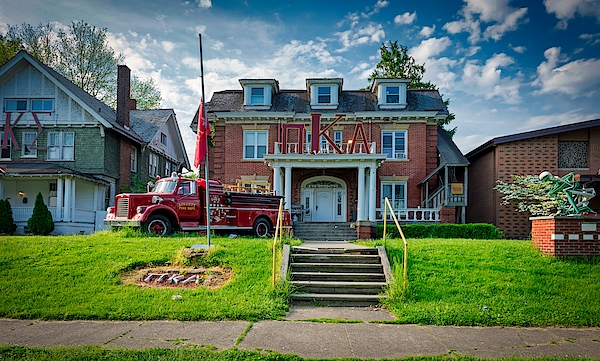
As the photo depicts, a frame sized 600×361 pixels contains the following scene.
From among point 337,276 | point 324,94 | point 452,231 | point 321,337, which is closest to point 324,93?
point 324,94

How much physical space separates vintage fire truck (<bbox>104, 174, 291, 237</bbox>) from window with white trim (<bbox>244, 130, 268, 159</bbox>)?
7436mm

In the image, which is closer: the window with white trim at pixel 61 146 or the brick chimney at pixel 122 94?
the window with white trim at pixel 61 146

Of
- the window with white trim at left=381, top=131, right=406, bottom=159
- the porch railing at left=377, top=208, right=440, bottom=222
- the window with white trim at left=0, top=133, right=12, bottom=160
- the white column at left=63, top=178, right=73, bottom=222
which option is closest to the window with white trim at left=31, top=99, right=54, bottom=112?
the window with white trim at left=0, top=133, right=12, bottom=160

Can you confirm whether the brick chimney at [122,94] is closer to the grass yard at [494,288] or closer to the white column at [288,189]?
the white column at [288,189]

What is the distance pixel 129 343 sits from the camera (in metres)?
6.38

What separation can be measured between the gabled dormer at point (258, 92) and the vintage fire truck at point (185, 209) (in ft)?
29.4

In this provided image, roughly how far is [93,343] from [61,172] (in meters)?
18.0

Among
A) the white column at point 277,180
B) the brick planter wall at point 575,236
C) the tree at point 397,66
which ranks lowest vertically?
the brick planter wall at point 575,236

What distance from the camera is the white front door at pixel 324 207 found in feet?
78.3

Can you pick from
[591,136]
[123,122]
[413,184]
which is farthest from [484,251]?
[123,122]

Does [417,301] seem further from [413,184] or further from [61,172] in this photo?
[61,172]

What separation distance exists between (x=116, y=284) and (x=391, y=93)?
18.8m

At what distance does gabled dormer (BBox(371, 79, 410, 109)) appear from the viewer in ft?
80.2

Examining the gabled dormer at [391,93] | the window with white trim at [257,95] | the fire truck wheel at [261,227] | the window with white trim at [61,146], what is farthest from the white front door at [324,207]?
the window with white trim at [61,146]
